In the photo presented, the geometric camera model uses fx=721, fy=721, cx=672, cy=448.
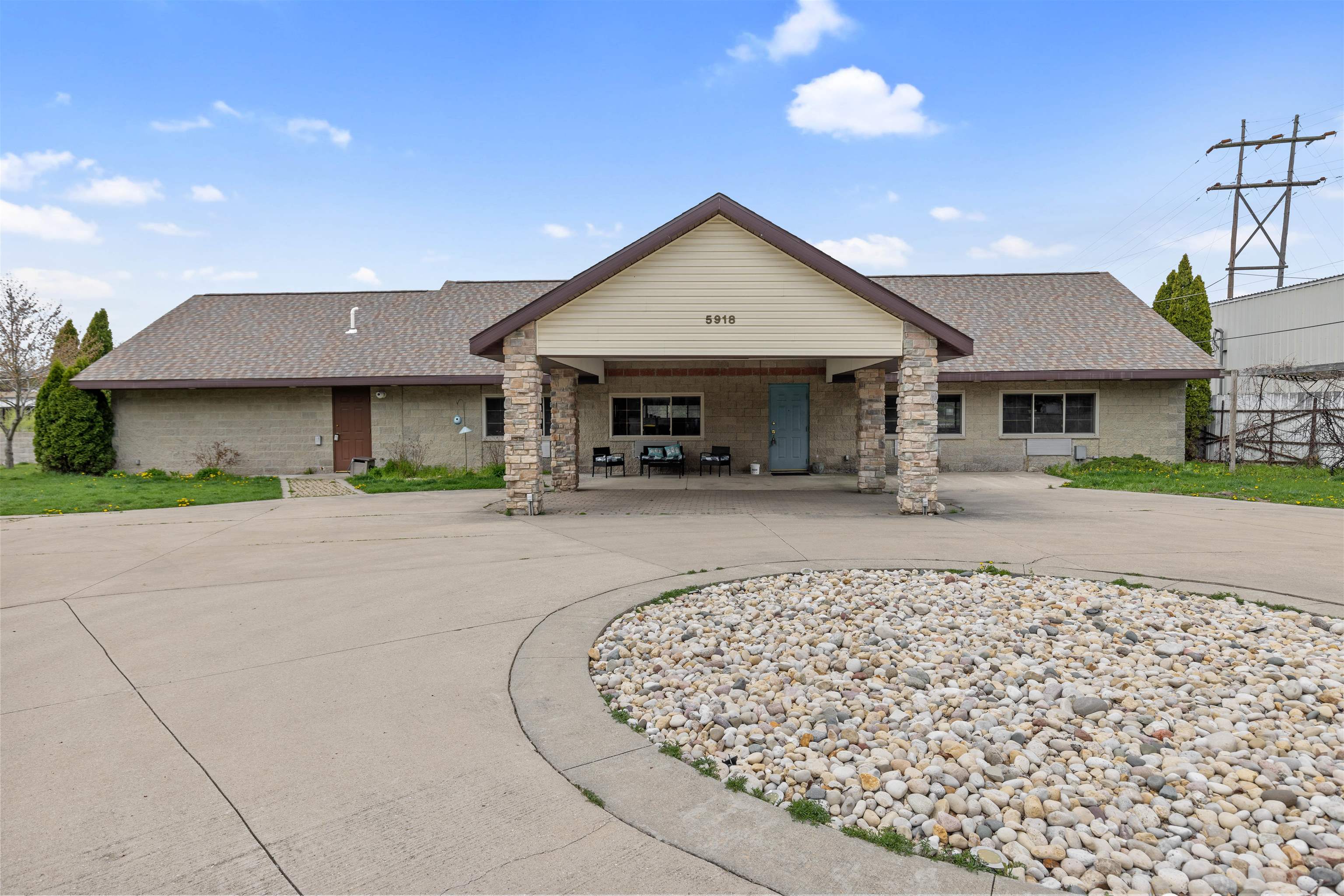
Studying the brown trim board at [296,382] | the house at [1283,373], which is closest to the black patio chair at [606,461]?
the brown trim board at [296,382]

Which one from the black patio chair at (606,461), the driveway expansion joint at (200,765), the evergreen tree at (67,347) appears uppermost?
the evergreen tree at (67,347)

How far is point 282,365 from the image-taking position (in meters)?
19.3

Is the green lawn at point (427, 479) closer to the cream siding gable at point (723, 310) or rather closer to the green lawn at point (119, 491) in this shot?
the green lawn at point (119, 491)

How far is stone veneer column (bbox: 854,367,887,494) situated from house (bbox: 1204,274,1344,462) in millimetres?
8390

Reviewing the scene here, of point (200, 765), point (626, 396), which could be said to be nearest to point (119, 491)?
point (626, 396)

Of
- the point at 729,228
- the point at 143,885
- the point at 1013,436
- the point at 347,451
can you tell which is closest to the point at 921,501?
the point at 729,228

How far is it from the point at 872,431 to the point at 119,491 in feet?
53.0

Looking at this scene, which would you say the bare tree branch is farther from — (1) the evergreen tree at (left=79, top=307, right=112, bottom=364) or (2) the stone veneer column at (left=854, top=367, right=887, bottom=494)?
(2) the stone veneer column at (left=854, top=367, right=887, bottom=494)

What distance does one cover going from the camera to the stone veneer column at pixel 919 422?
11789mm

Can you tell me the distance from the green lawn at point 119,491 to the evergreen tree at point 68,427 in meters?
0.33

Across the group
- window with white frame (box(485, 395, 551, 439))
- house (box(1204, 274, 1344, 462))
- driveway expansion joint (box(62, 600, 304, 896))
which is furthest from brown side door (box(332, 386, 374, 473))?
house (box(1204, 274, 1344, 462))

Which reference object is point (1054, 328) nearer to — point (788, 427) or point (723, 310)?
point (788, 427)

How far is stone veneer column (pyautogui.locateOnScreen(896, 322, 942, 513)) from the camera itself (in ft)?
38.7

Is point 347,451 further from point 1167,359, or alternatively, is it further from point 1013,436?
point 1167,359
